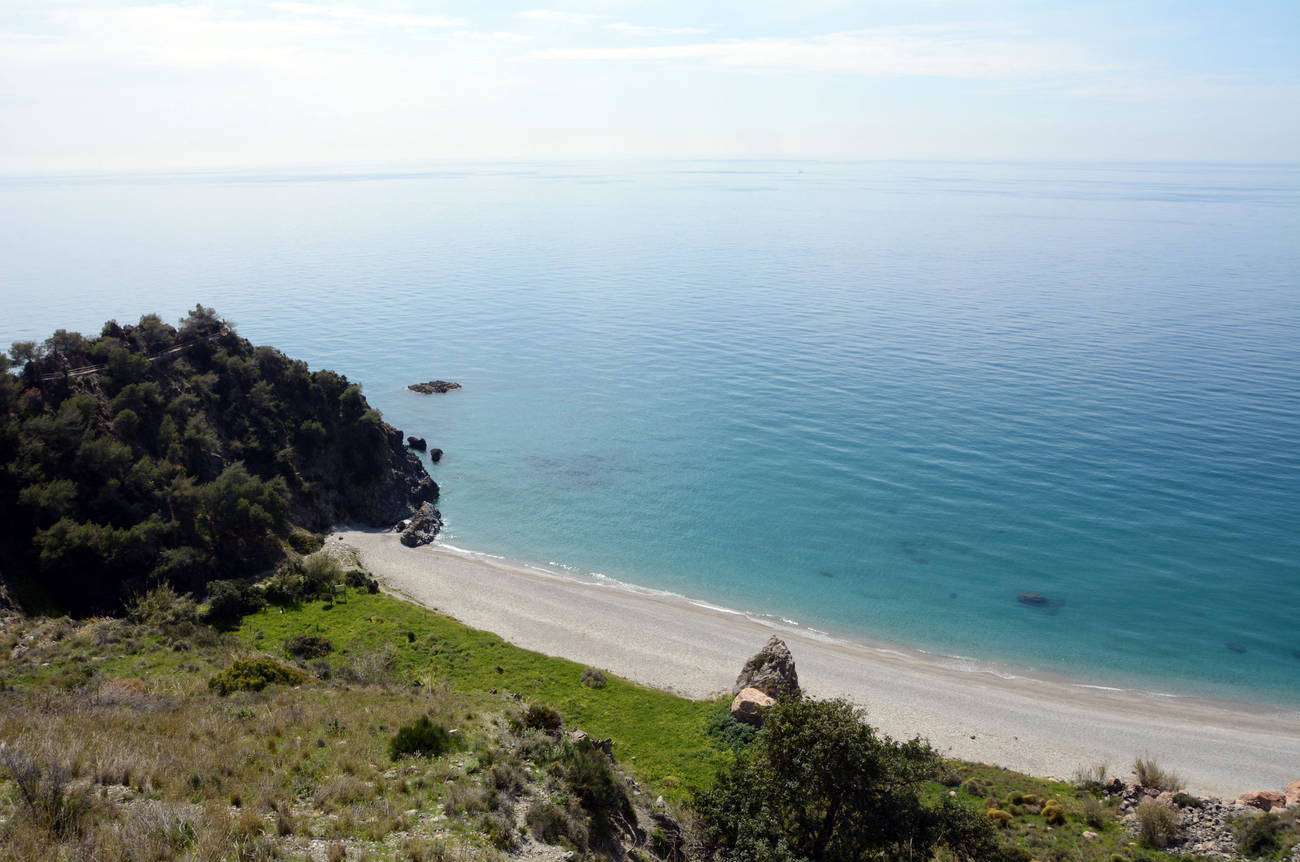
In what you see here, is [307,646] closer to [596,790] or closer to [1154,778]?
[596,790]

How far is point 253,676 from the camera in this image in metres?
29.1

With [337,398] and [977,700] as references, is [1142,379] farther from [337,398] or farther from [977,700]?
[337,398]

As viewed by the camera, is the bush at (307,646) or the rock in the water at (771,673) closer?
the bush at (307,646)

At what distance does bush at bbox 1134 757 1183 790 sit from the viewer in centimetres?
3462

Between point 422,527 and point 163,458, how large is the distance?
19504 millimetres

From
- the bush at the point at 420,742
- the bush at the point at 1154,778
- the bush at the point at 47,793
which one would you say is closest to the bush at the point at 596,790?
the bush at the point at 420,742

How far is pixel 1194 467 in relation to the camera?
69750 mm

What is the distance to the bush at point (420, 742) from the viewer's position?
2248 cm

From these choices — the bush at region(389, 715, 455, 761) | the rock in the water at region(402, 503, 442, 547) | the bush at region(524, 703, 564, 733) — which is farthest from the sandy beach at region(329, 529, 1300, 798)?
the bush at region(389, 715, 455, 761)

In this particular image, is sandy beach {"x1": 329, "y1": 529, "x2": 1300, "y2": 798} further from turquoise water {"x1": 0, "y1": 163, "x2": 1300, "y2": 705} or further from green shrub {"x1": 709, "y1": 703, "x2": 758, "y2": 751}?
green shrub {"x1": 709, "y1": 703, "x2": 758, "y2": 751}

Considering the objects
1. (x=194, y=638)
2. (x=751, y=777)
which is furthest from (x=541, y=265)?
(x=751, y=777)

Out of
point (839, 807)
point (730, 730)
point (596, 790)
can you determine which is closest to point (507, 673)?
point (730, 730)

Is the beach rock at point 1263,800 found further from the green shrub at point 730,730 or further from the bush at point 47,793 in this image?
the bush at point 47,793

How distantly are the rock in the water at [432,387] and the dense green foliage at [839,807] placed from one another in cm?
8291
